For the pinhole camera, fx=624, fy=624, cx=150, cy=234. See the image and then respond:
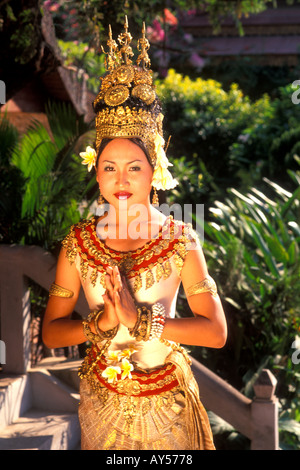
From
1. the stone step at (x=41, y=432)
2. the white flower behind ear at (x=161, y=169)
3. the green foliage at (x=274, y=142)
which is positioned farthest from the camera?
the green foliage at (x=274, y=142)

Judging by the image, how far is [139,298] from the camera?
2.21 metres

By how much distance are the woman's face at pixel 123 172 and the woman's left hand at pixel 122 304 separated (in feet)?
1.01

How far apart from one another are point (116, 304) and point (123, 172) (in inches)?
18.9

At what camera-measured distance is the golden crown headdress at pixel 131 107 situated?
2.20m

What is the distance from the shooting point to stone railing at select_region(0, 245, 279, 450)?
357 centimetres

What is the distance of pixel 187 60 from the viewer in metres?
15.6

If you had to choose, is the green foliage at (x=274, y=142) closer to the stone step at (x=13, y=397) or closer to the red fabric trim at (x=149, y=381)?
the stone step at (x=13, y=397)

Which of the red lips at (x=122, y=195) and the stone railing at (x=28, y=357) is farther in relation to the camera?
the stone railing at (x=28, y=357)

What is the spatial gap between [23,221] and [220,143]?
782cm

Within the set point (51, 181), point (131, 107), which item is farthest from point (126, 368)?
point (51, 181)

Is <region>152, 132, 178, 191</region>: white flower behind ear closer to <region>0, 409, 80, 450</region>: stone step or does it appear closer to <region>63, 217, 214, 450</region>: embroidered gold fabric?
<region>63, 217, 214, 450</region>: embroidered gold fabric

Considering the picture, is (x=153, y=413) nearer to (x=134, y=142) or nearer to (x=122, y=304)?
(x=122, y=304)

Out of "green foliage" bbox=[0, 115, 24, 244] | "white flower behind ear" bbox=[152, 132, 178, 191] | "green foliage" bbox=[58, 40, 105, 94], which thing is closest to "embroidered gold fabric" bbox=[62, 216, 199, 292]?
"white flower behind ear" bbox=[152, 132, 178, 191]


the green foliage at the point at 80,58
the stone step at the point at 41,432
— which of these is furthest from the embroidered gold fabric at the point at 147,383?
the green foliage at the point at 80,58
